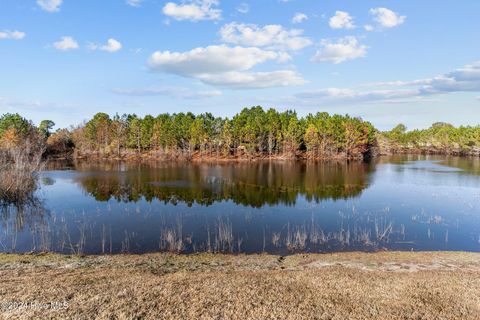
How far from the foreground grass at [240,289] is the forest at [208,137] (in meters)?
93.8

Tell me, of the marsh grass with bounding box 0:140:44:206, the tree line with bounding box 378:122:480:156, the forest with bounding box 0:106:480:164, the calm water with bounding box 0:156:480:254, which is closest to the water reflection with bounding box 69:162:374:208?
the calm water with bounding box 0:156:480:254

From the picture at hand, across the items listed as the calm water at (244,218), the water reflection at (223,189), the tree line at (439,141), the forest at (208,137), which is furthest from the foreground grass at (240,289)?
the tree line at (439,141)

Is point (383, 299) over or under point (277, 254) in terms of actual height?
over

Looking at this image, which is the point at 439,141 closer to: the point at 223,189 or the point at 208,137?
the point at 208,137

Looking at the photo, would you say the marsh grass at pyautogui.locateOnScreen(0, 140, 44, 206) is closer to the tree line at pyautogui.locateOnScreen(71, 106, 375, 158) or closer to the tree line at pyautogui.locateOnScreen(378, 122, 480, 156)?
the tree line at pyautogui.locateOnScreen(71, 106, 375, 158)

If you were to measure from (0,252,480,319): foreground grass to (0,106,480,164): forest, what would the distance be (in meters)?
93.8

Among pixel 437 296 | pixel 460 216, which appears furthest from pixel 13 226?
pixel 460 216

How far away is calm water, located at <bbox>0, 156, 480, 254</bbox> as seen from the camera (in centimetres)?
2278

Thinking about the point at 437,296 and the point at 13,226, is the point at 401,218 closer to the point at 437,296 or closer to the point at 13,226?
the point at 437,296

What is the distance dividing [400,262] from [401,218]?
13982 millimetres

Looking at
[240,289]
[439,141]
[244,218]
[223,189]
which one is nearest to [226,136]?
[223,189]

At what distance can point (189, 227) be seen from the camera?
27.1m

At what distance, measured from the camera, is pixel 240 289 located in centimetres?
1212

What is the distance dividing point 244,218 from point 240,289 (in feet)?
59.5
